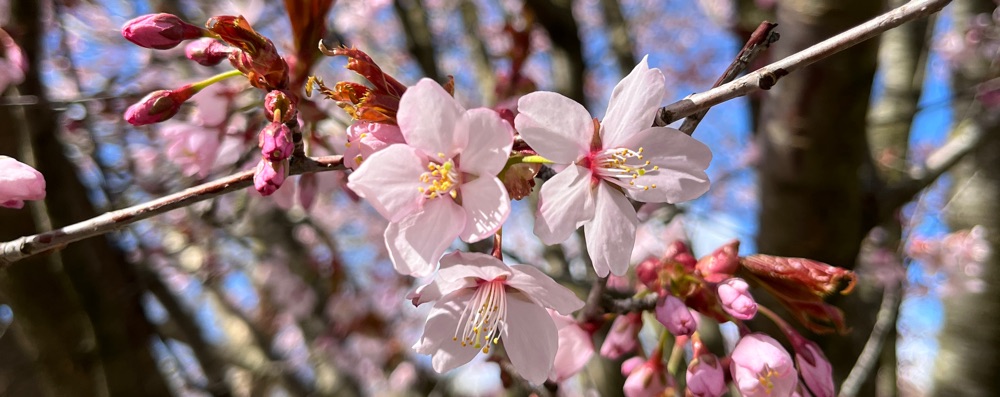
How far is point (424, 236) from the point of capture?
71 cm

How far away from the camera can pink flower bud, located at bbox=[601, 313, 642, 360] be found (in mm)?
1035

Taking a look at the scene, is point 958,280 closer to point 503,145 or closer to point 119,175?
point 503,145

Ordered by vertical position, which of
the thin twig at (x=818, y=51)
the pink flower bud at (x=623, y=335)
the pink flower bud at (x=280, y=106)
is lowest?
the pink flower bud at (x=623, y=335)

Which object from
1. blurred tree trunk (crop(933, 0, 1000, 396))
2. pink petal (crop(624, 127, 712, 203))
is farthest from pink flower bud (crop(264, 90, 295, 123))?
blurred tree trunk (crop(933, 0, 1000, 396))

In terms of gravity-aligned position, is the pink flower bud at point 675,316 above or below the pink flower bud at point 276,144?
below

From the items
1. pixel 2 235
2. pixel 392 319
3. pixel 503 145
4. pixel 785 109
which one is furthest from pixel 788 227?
pixel 392 319

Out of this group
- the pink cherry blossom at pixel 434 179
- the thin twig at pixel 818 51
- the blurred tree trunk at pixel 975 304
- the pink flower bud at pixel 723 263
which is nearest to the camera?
the thin twig at pixel 818 51

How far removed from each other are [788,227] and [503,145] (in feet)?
4.10

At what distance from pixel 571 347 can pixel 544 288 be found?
0.32m

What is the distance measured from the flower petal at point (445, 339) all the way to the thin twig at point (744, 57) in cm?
41

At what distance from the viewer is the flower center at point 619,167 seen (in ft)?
2.53

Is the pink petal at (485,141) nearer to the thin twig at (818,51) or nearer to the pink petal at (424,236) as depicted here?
the pink petal at (424,236)

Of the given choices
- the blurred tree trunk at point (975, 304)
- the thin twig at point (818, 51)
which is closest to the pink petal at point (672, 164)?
the thin twig at point (818, 51)

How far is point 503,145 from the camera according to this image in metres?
0.69
